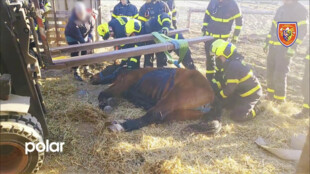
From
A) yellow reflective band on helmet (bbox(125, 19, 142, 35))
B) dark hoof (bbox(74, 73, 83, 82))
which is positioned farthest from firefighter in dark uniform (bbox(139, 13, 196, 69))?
dark hoof (bbox(74, 73, 83, 82))

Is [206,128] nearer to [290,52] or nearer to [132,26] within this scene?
[290,52]

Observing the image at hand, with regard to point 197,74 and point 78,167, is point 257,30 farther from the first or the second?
point 78,167

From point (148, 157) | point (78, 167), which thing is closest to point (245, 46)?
point (148, 157)

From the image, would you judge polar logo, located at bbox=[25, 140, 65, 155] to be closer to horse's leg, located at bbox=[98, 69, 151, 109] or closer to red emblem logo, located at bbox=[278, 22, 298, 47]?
horse's leg, located at bbox=[98, 69, 151, 109]

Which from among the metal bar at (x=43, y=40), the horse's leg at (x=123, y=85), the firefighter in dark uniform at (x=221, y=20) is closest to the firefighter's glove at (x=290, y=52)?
the firefighter in dark uniform at (x=221, y=20)

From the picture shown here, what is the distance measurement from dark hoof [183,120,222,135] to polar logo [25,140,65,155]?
1681 millimetres

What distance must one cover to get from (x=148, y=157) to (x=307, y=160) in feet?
5.98

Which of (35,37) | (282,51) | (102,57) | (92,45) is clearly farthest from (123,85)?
(282,51)

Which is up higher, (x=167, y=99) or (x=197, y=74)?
(x=197, y=74)

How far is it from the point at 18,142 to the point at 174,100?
2.08 meters

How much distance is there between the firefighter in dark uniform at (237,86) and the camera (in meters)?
3.87

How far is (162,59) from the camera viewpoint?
536 cm

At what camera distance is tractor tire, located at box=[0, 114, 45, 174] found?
2.21 metres

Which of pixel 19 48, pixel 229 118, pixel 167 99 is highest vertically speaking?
pixel 19 48
